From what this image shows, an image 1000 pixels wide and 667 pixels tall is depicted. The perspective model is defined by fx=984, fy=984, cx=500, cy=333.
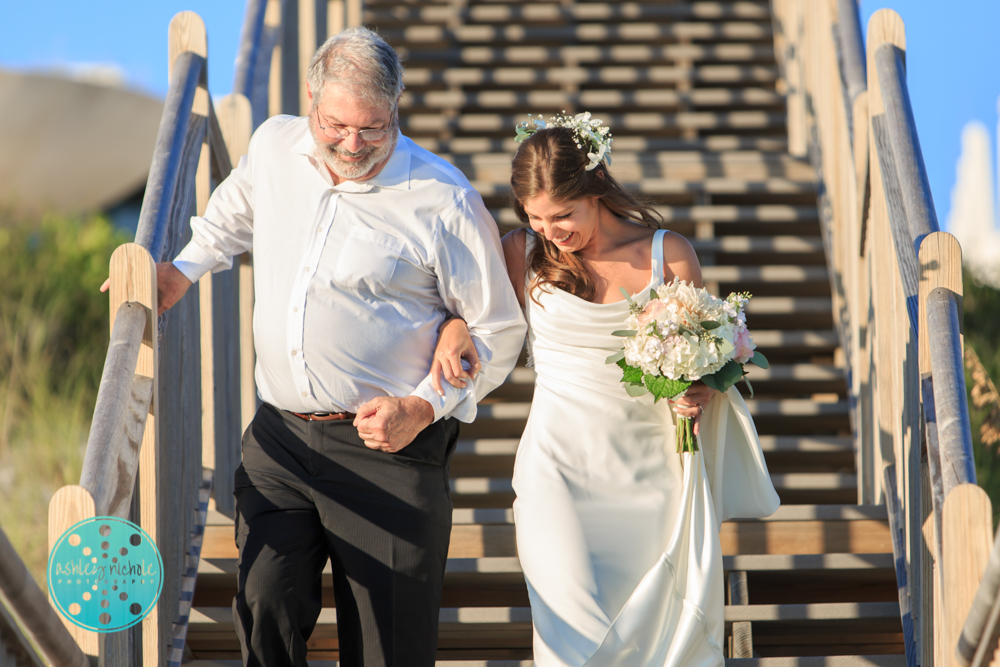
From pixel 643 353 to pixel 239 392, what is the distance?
1625 millimetres

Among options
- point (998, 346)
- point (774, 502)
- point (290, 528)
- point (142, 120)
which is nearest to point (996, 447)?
point (998, 346)

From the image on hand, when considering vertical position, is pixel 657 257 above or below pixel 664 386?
above

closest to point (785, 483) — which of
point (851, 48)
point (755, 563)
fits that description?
point (755, 563)

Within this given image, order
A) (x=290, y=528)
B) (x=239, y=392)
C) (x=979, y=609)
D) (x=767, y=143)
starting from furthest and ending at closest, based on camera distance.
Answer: (x=767, y=143) → (x=239, y=392) → (x=290, y=528) → (x=979, y=609)

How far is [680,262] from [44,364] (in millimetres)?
6236

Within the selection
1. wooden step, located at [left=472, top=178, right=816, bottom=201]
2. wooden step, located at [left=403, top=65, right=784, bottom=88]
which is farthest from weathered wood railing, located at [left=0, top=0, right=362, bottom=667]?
wooden step, located at [left=403, top=65, right=784, bottom=88]

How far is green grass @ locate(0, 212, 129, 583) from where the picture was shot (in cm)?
639

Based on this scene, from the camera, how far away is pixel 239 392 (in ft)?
11.2

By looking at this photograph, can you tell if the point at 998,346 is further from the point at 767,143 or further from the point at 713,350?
the point at 713,350

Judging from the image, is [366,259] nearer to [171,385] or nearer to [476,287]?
[476,287]

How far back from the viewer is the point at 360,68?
7.09 feet

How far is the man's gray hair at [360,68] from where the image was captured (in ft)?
7.07

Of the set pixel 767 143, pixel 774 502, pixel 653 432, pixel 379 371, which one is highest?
pixel 767 143

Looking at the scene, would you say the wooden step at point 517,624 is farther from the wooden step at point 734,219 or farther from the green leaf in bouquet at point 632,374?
the wooden step at point 734,219
